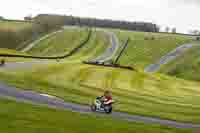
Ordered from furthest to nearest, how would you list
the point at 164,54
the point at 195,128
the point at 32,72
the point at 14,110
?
the point at 164,54, the point at 32,72, the point at 195,128, the point at 14,110

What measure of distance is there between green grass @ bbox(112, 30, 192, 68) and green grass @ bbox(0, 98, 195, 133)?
101342 millimetres

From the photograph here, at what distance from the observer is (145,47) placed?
17225cm

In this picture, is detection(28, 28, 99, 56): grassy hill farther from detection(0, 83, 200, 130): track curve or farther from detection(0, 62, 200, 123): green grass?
detection(0, 83, 200, 130): track curve

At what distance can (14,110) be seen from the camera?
3856 cm

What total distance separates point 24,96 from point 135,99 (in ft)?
78.1

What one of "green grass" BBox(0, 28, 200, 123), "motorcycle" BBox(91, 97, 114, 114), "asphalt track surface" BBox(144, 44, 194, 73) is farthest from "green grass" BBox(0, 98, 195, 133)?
"asphalt track surface" BBox(144, 44, 194, 73)

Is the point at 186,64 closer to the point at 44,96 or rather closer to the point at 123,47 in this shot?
the point at 123,47

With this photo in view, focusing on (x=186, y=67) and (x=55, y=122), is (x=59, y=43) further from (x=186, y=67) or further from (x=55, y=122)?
(x=55, y=122)

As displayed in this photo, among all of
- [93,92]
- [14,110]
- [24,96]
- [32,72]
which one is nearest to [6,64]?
[32,72]

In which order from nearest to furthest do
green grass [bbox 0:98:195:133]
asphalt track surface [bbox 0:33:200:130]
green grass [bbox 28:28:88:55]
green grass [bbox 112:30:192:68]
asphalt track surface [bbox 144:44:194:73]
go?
green grass [bbox 0:98:195:133]
asphalt track surface [bbox 0:33:200:130]
asphalt track surface [bbox 144:44:194:73]
green grass [bbox 112:30:192:68]
green grass [bbox 28:28:88:55]

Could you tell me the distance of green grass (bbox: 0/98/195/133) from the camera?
1328 inches

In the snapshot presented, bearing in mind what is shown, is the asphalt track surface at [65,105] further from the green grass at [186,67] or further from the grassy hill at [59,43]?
the grassy hill at [59,43]

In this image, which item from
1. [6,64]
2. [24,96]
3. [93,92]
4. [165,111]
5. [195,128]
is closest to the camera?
[195,128]

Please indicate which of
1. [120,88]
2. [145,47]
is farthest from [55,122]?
[145,47]
